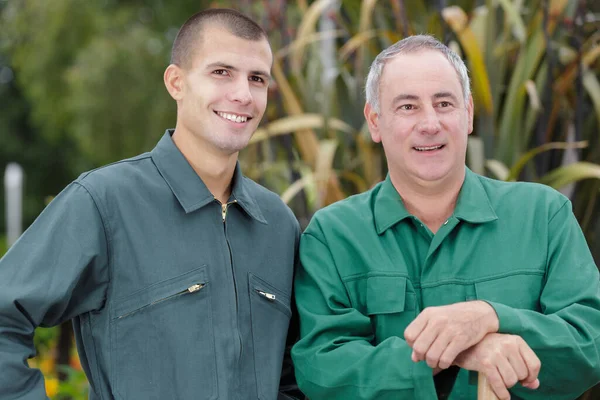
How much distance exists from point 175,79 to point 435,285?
0.91 meters

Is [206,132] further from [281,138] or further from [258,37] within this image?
[281,138]

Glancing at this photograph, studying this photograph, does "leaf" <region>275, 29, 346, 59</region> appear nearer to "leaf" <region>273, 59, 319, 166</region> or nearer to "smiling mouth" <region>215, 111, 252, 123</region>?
"leaf" <region>273, 59, 319, 166</region>

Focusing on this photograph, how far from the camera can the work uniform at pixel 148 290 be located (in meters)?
1.97

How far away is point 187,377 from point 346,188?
217 centimetres

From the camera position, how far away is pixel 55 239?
200 cm

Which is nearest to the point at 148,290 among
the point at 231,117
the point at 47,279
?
the point at 47,279

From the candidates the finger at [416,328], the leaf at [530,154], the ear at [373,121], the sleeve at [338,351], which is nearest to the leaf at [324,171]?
the leaf at [530,154]

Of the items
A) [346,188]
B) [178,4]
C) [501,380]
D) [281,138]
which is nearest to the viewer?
[501,380]

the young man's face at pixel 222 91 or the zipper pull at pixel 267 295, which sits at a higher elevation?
the young man's face at pixel 222 91

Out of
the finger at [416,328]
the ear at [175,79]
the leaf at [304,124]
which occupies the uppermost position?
the ear at [175,79]

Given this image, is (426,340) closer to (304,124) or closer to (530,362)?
(530,362)

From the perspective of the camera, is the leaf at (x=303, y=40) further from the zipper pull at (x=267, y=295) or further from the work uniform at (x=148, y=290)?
the zipper pull at (x=267, y=295)

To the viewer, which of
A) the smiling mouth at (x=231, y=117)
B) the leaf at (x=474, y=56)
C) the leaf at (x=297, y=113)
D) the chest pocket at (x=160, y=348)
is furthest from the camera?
the leaf at (x=297, y=113)

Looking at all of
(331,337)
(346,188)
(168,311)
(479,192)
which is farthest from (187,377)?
(346,188)
